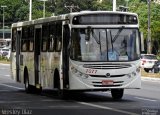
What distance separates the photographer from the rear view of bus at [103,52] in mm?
20250

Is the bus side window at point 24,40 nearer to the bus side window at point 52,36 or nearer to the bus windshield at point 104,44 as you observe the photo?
the bus side window at point 52,36

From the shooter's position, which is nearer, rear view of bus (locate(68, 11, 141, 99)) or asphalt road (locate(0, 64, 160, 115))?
asphalt road (locate(0, 64, 160, 115))

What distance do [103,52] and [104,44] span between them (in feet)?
0.90

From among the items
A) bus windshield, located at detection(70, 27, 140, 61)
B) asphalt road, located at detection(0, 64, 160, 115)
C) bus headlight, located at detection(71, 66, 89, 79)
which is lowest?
asphalt road, located at detection(0, 64, 160, 115)

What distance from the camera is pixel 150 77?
39.9 m

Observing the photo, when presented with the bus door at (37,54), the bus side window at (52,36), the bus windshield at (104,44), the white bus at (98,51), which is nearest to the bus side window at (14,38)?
the bus door at (37,54)

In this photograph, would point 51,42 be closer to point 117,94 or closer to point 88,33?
Result: point 88,33

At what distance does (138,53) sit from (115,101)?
1750 mm

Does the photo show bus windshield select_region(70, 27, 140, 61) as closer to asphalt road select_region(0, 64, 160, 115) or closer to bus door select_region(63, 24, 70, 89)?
bus door select_region(63, 24, 70, 89)

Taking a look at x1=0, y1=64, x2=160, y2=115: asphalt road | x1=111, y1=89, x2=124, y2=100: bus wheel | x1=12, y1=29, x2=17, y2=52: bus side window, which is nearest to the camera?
x1=0, y1=64, x2=160, y2=115: asphalt road

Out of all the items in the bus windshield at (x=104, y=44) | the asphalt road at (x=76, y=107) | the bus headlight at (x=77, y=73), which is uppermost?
the bus windshield at (x=104, y=44)

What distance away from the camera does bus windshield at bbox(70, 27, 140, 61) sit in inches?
801

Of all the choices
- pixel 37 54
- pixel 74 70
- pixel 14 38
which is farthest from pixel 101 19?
pixel 14 38

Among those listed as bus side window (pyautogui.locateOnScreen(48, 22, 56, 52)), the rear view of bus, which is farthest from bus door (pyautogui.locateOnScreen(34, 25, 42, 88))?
the rear view of bus
